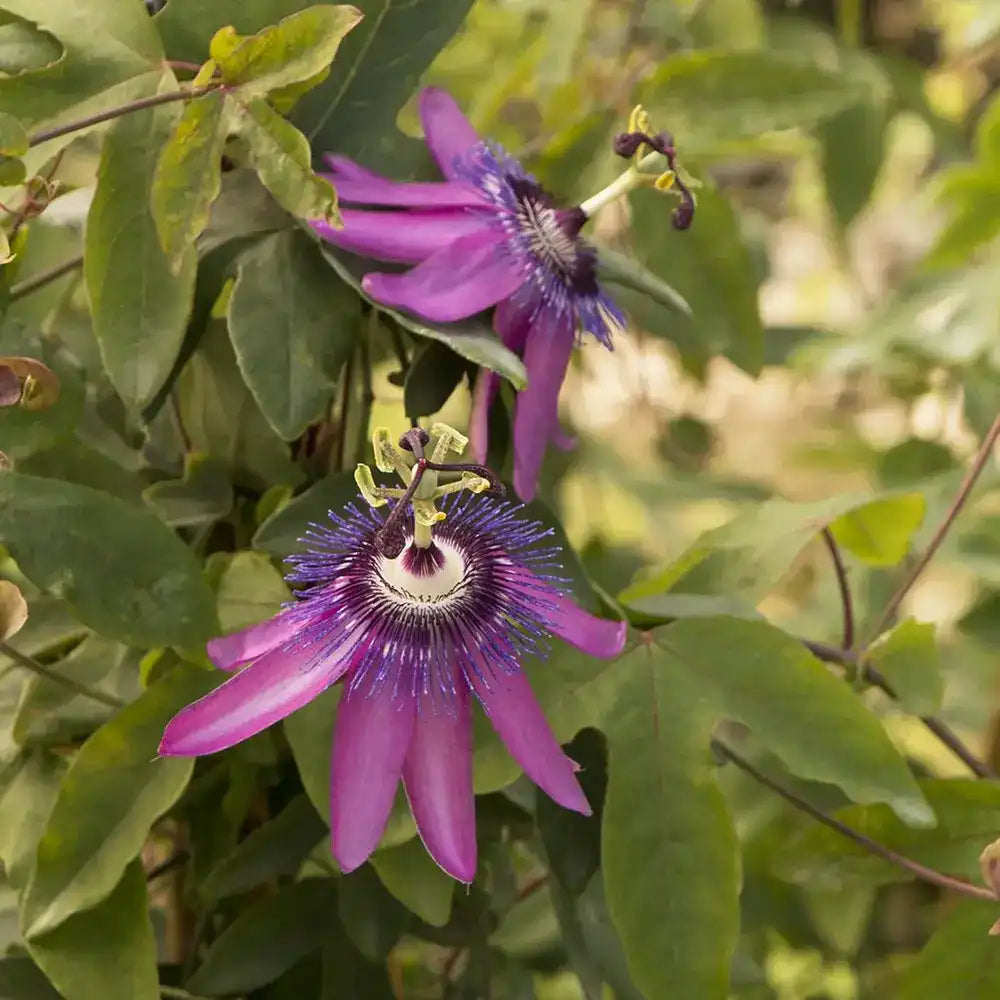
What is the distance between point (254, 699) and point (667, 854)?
0.95 ft

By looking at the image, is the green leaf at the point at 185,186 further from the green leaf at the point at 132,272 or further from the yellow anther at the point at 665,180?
the yellow anther at the point at 665,180

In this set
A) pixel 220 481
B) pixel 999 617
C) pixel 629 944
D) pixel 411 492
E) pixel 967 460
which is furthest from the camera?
pixel 967 460

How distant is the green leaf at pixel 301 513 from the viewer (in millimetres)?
723

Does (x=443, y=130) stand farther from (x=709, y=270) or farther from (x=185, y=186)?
(x=709, y=270)

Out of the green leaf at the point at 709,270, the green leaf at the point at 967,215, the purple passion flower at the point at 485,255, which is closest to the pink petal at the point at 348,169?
the purple passion flower at the point at 485,255

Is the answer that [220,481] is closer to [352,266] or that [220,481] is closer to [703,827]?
[352,266]

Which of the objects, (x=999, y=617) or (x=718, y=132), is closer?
(x=718, y=132)

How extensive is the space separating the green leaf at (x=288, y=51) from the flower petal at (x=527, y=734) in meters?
0.36

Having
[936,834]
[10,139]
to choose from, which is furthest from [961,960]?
[10,139]

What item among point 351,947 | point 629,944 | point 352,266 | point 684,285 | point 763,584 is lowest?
point 351,947

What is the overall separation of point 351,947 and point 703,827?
0.30 metres

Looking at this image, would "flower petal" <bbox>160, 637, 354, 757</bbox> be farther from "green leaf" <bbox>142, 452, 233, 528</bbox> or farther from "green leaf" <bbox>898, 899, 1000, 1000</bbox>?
"green leaf" <bbox>898, 899, 1000, 1000</bbox>

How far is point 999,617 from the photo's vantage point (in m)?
1.29

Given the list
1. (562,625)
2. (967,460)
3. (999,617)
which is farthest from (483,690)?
(967,460)
